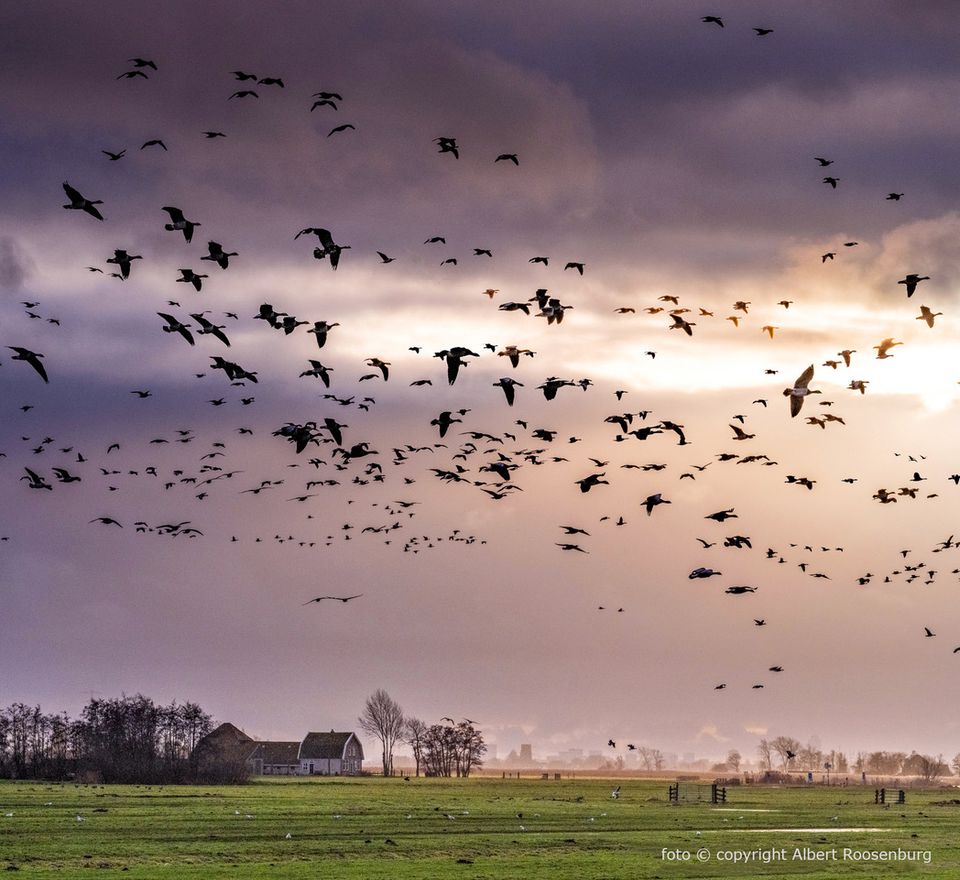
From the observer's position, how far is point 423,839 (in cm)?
5347

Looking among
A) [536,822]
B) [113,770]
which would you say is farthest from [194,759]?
[536,822]

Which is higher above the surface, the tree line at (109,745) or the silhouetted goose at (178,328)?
the silhouetted goose at (178,328)

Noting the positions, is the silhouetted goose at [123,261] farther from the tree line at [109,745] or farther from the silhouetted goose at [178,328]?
the tree line at [109,745]

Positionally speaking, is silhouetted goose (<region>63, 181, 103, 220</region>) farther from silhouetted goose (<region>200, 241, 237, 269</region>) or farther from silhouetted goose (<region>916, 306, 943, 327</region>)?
silhouetted goose (<region>916, 306, 943, 327</region>)

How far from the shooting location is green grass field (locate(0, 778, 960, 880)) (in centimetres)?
4203

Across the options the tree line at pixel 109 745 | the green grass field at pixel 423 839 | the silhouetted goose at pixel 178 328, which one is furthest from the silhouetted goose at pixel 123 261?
the tree line at pixel 109 745

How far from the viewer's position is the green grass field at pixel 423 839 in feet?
138

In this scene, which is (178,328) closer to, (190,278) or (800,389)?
(190,278)

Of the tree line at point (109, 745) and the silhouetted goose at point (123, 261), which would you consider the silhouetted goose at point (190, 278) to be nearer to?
the silhouetted goose at point (123, 261)

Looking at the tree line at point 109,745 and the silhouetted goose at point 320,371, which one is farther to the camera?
the tree line at point 109,745

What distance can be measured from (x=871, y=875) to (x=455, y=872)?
1607cm

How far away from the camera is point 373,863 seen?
4372 cm

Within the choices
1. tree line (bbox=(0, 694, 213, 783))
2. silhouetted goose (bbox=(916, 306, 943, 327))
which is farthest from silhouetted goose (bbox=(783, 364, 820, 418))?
tree line (bbox=(0, 694, 213, 783))

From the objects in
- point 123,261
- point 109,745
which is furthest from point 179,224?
point 109,745
